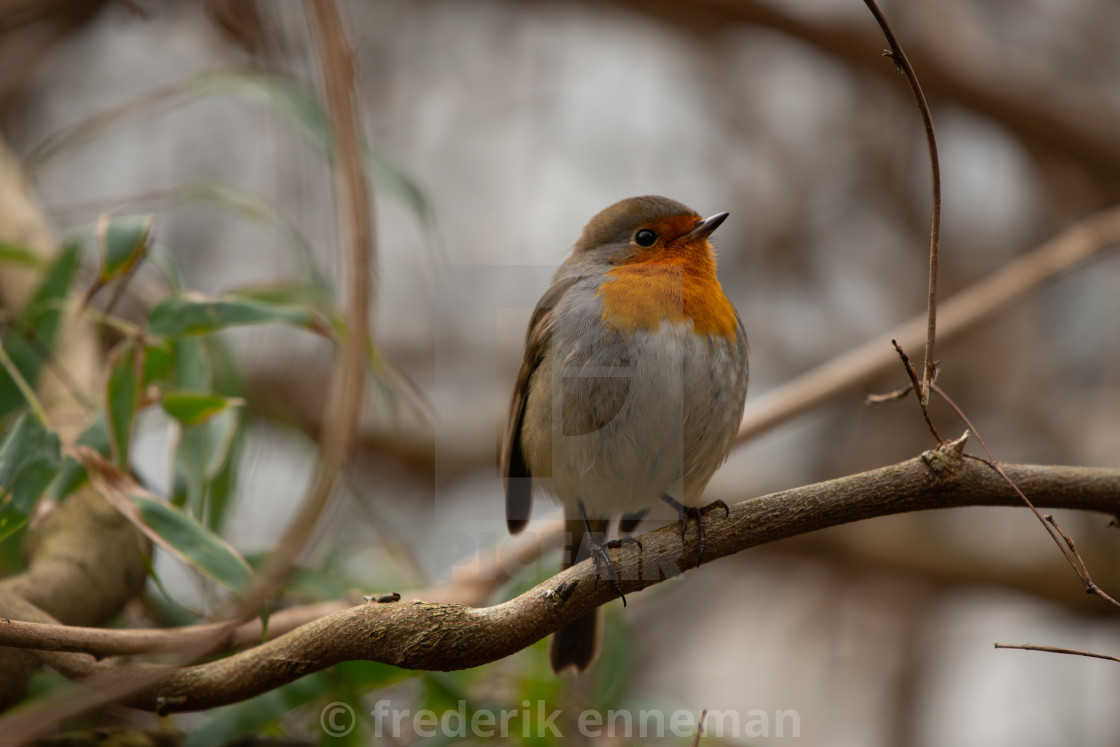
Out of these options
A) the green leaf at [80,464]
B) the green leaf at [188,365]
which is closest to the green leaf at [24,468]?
the green leaf at [80,464]

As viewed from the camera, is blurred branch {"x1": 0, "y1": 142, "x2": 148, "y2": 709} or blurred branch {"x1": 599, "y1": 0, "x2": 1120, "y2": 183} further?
blurred branch {"x1": 599, "y1": 0, "x2": 1120, "y2": 183}

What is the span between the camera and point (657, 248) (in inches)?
99.0

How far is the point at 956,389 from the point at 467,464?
264 cm

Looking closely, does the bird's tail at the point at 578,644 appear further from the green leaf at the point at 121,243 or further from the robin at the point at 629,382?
the green leaf at the point at 121,243

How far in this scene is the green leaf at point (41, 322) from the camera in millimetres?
2283

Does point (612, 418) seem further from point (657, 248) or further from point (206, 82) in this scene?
point (206, 82)

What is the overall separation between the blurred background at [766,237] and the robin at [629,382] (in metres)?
1.37

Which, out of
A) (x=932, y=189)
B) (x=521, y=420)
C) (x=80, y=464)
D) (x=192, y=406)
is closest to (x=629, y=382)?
(x=521, y=420)

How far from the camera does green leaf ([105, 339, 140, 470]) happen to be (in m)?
1.95

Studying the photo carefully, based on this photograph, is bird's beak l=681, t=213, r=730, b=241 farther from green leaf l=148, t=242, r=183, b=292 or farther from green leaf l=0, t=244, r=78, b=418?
green leaf l=0, t=244, r=78, b=418

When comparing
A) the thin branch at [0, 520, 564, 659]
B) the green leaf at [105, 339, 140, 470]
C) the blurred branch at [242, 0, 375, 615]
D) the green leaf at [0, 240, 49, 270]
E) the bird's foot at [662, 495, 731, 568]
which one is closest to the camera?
the thin branch at [0, 520, 564, 659]

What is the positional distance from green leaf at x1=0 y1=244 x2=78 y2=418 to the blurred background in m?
1.42

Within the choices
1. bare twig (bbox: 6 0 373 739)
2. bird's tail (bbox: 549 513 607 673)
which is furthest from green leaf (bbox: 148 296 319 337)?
bird's tail (bbox: 549 513 607 673)

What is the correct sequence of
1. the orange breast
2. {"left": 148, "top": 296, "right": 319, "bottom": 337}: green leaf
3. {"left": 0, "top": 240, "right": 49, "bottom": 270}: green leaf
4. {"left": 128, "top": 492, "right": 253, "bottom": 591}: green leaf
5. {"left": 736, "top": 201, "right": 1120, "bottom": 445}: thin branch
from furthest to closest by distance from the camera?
{"left": 736, "top": 201, "right": 1120, "bottom": 445}: thin branch → {"left": 0, "top": 240, "right": 49, "bottom": 270}: green leaf → the orange breast → {"left": 148, "top": 296, "right": 319, "bottom": 337}: green leaf → {"left": 128, "top": 492, "right": 253, "bottom": 591}: green leaf
